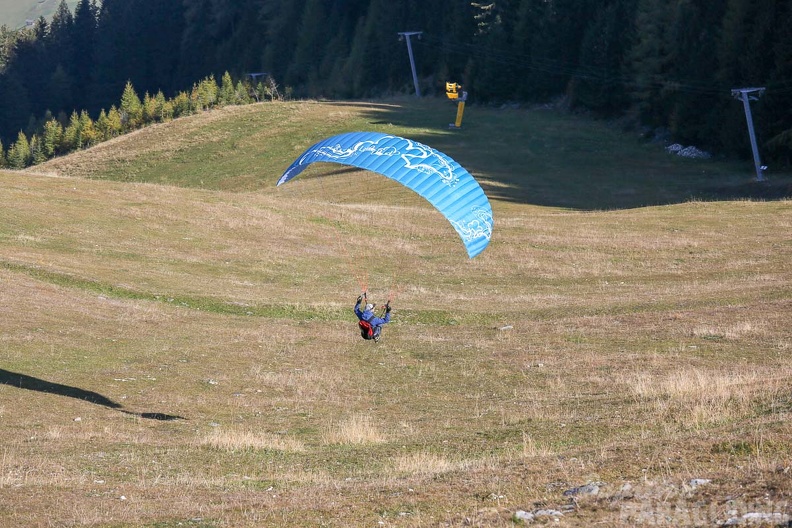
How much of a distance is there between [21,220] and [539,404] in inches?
1107

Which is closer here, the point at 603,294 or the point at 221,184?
the point at 603,294

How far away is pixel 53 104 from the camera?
579 ft

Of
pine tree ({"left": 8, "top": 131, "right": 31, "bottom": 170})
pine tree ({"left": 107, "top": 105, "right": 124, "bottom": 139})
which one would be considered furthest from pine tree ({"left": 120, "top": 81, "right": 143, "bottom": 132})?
pine tree ({"left": 8, "top": 131, "right": 31, "bottom": 170})

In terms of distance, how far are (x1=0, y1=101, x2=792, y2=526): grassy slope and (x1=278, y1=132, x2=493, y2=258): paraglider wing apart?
4065 mm

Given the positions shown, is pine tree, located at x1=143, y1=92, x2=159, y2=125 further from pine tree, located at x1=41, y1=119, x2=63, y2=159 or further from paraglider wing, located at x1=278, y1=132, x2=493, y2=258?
paraglider wing, located at x1=278, y1=132, x2=493, y2=258

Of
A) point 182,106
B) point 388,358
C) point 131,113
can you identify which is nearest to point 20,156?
point 131,113

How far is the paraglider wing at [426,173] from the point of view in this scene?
21.5m

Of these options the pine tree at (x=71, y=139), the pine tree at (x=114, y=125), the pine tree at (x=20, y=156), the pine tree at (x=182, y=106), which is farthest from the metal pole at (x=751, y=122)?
the pine tree at (x=20, y=156)

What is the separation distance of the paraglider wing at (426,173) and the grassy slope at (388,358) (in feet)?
13.3

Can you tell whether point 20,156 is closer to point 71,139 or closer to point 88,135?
point 71,139

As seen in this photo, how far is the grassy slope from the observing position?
13.2m

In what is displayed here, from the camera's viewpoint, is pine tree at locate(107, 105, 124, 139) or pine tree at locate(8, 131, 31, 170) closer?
pine tree at locate(107, 105, 124, 139)

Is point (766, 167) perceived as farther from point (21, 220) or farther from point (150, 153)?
point (150, 153)

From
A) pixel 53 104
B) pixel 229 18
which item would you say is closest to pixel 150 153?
pixel 229 18
